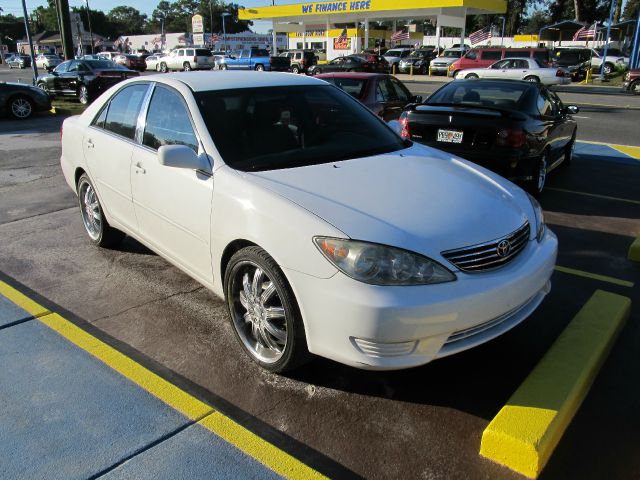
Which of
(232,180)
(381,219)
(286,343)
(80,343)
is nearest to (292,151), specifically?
(232,180)

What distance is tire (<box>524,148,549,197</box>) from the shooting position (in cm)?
666

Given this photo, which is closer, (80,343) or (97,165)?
(80,343)

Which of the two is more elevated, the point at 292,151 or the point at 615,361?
the point at 292,151

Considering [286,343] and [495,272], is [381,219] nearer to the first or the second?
[495,272]

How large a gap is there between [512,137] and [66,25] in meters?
22.3

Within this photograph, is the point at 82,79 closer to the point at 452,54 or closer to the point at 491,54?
the point at 491,54

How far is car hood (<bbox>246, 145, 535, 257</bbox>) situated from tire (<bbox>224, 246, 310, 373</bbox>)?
40cm

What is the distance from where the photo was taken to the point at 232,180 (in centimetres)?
310

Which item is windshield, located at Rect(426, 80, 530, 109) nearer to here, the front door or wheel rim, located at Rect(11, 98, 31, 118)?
the front door

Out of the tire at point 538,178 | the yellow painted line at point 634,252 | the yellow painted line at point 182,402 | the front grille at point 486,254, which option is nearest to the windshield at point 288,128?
the front grille at point 486,254

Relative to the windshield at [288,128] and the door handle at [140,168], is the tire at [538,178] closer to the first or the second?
the windshield at [288,128]

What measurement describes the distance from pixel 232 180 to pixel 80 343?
1475mm

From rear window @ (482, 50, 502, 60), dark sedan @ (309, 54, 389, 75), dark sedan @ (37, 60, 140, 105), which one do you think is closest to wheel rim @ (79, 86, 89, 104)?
dark sedan @ (37, 60, 140, 105)

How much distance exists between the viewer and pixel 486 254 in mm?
2744
